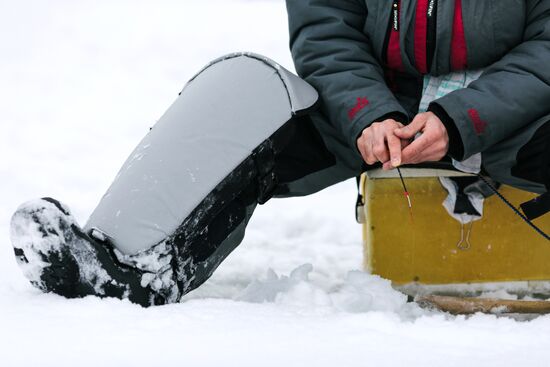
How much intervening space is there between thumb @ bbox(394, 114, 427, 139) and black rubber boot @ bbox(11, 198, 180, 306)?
0.49 m

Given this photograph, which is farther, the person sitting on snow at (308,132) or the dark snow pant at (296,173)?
the dark snow pant at (296,173)

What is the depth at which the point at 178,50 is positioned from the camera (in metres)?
4.99

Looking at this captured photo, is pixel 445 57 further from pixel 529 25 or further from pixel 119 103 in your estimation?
pixel 119 103

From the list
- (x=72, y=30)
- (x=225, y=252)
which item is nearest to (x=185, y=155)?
(x=225, y=252)

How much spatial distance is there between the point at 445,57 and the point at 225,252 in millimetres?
610

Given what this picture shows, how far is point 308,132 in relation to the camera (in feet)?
5.92

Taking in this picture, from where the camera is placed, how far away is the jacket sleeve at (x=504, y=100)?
1.60 metres

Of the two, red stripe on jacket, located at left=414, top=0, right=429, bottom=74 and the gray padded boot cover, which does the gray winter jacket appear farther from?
the gray padded boot cover

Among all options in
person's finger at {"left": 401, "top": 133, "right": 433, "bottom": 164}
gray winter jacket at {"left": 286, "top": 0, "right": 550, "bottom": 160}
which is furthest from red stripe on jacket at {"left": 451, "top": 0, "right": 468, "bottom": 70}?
person's finger at {"left": 401, "top": 133, "right": 433, "bottom": 164}

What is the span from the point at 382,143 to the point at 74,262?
62 centimetres

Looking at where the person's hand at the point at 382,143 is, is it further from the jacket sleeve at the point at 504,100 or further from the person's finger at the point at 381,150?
the jacket sleeve at the point at 504,100

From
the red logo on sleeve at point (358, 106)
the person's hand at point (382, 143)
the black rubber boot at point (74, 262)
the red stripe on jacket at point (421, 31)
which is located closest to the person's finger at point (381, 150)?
the person's hand at point (382, 143)

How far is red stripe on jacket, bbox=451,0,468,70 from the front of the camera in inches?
66.5

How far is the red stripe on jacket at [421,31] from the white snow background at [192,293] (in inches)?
19.3
